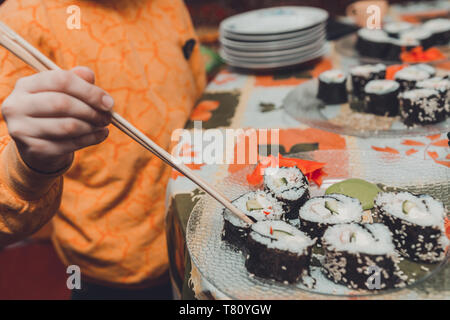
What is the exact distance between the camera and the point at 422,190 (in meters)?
0.82

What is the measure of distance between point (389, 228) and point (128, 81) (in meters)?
0.83

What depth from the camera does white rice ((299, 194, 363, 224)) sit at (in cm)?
74

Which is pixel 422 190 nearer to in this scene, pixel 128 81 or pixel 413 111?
pixel 413 111

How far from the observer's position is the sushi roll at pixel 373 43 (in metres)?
1.57

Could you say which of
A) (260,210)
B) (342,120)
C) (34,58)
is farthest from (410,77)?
(34,58)

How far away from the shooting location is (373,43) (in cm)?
158

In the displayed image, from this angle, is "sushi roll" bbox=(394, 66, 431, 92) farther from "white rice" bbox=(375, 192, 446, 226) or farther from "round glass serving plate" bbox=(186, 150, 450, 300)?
"white rice" bbox=(375, 192, 446, 226)

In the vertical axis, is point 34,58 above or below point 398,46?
above

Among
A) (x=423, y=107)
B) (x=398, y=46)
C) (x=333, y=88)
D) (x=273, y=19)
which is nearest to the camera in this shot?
(x=423, y=107)

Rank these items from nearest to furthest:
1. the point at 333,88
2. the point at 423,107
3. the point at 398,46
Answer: the point at 423,107, the point at 333,88, the point at 398,46

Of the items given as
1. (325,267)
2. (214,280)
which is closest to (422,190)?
(325,267)

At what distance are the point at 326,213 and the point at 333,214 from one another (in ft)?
0.04

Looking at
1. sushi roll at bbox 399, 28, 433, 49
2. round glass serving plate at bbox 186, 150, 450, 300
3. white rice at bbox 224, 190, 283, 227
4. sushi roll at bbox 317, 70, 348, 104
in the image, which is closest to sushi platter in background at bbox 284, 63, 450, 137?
sushi roll at bbox 317, 70, 348, 104

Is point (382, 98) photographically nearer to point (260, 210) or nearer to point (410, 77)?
point (410, 77)
